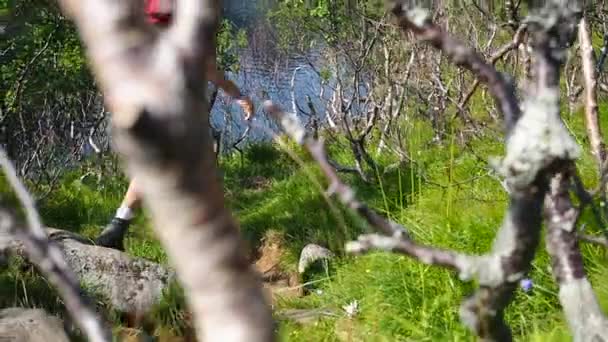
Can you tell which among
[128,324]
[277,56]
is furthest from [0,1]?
[277,56]

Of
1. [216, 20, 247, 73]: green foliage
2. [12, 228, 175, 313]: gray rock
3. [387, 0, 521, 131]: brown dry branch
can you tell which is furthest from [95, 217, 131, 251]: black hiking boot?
[387, 0, 521, 131]: brown dry branch

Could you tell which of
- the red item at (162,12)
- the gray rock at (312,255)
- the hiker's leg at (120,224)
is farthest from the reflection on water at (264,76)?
the red item at (162,12)

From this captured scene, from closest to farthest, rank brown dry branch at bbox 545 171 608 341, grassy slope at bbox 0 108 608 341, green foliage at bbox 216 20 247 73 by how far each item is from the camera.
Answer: brown dry branch at bbox 545 171 608 341
grassy slope at bbox 0 108 608 341
green foliage at bbox 216 20 247 73

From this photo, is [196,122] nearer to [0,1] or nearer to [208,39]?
[208,39]

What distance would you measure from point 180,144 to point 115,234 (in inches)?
170

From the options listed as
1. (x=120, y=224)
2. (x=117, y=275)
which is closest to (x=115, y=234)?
(x=120, y=224)

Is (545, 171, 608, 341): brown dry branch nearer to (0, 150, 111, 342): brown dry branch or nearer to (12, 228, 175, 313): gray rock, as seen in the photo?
(0, 150, 111, 342): brown dry branch

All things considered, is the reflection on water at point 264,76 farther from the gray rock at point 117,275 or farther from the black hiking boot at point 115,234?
the gray rock at point 117,275

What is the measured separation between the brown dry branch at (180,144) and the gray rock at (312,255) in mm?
3780

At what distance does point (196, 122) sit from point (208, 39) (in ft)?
0.22

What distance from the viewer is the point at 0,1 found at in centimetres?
511

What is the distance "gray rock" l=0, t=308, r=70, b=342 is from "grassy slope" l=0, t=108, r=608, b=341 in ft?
1.14

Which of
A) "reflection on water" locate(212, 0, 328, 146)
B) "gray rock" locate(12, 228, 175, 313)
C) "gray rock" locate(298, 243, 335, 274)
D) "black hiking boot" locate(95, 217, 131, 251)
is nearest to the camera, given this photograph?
"gray rock" locate(12, 228, 175, 313)

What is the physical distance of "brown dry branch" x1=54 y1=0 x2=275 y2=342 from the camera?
52 centimetres
